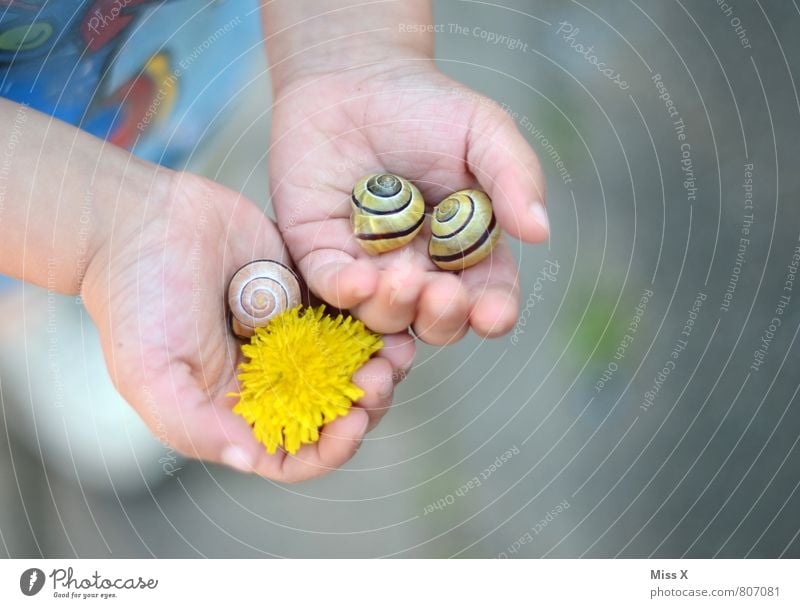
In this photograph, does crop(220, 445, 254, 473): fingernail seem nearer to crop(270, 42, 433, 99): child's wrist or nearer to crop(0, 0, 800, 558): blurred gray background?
crop(0, 0, 800, 558): blurred gray background

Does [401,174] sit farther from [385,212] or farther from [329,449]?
[329,449]

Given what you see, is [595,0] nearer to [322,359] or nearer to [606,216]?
[606,216]

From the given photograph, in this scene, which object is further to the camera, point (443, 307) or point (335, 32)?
point (335, 32)

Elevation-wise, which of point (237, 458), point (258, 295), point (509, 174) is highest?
point (509, 174)

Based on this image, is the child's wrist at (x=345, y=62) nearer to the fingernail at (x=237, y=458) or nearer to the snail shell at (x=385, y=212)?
the snail shell at (x=385, y=212)

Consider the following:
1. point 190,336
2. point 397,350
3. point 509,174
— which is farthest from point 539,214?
point 190,336

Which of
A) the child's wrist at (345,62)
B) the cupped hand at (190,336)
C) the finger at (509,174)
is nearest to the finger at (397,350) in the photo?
the cupped hand at (190,336)

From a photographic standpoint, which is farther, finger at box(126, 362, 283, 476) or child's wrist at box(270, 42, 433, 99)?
child's wrist at box(270, 42, 433, 99)

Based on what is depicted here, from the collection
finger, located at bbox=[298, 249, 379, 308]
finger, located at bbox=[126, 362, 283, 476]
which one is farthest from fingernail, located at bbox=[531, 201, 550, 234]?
finger, located at bbox=[126, 362, 283, 476]
